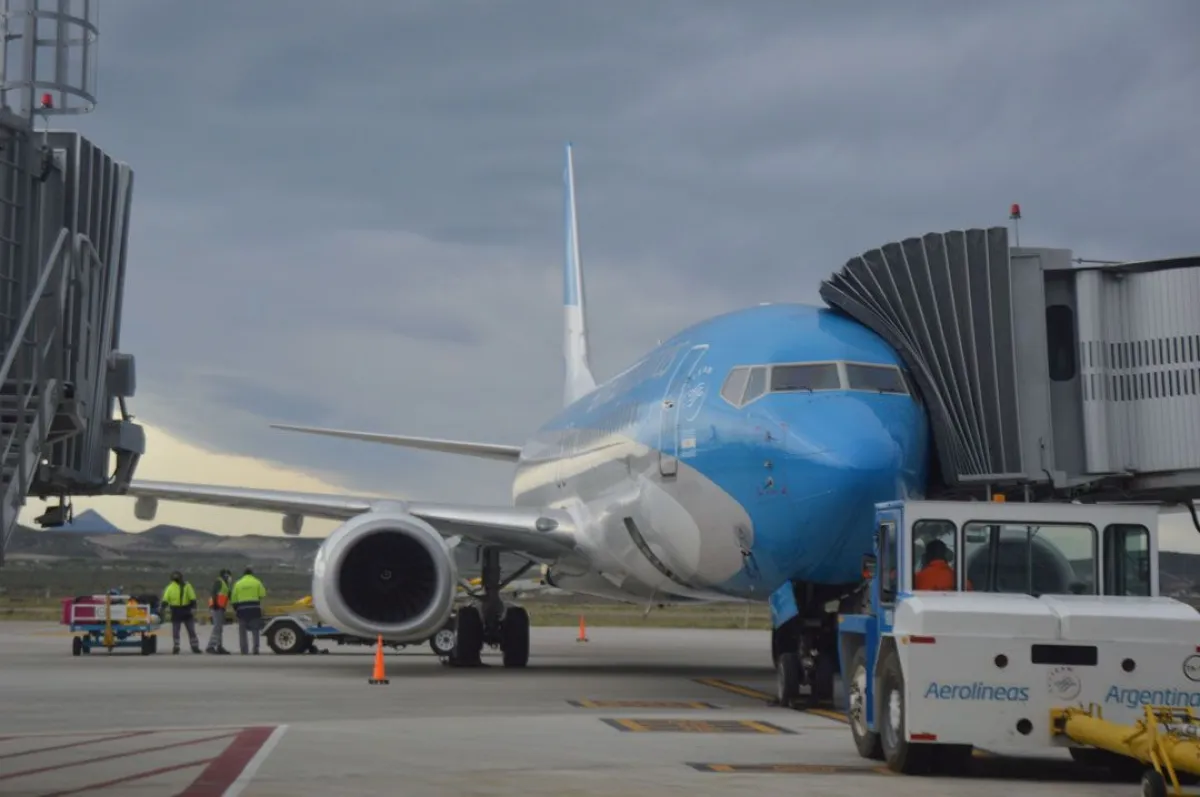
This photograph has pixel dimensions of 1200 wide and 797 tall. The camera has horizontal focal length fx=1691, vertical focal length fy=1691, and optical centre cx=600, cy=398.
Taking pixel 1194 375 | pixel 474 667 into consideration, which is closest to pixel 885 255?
pixel 1194 375

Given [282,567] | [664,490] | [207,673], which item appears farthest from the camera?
[282,567]

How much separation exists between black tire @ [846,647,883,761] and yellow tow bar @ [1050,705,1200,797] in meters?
1.62

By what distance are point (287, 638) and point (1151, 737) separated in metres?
23.4

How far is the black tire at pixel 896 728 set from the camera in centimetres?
1042

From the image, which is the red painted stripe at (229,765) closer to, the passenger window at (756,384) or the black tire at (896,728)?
the black tire at (896,728)

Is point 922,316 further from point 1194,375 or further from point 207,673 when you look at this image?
point 207,673

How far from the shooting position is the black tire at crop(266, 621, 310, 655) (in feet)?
100.0

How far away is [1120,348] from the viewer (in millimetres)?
14617

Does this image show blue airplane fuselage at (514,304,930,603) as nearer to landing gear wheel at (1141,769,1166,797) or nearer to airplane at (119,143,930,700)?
airplane at (119,143,930,700)

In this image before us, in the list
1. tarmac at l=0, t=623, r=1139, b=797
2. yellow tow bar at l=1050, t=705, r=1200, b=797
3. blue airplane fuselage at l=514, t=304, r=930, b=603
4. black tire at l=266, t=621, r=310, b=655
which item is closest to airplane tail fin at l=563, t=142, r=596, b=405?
black tire at l=266, t=621, r=310, b=655

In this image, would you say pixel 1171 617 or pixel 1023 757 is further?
pixel 1023 757

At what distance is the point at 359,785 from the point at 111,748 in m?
3.20

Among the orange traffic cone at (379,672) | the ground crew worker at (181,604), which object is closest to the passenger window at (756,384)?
the orange traffic cone at (379,672)

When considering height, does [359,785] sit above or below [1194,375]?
below
